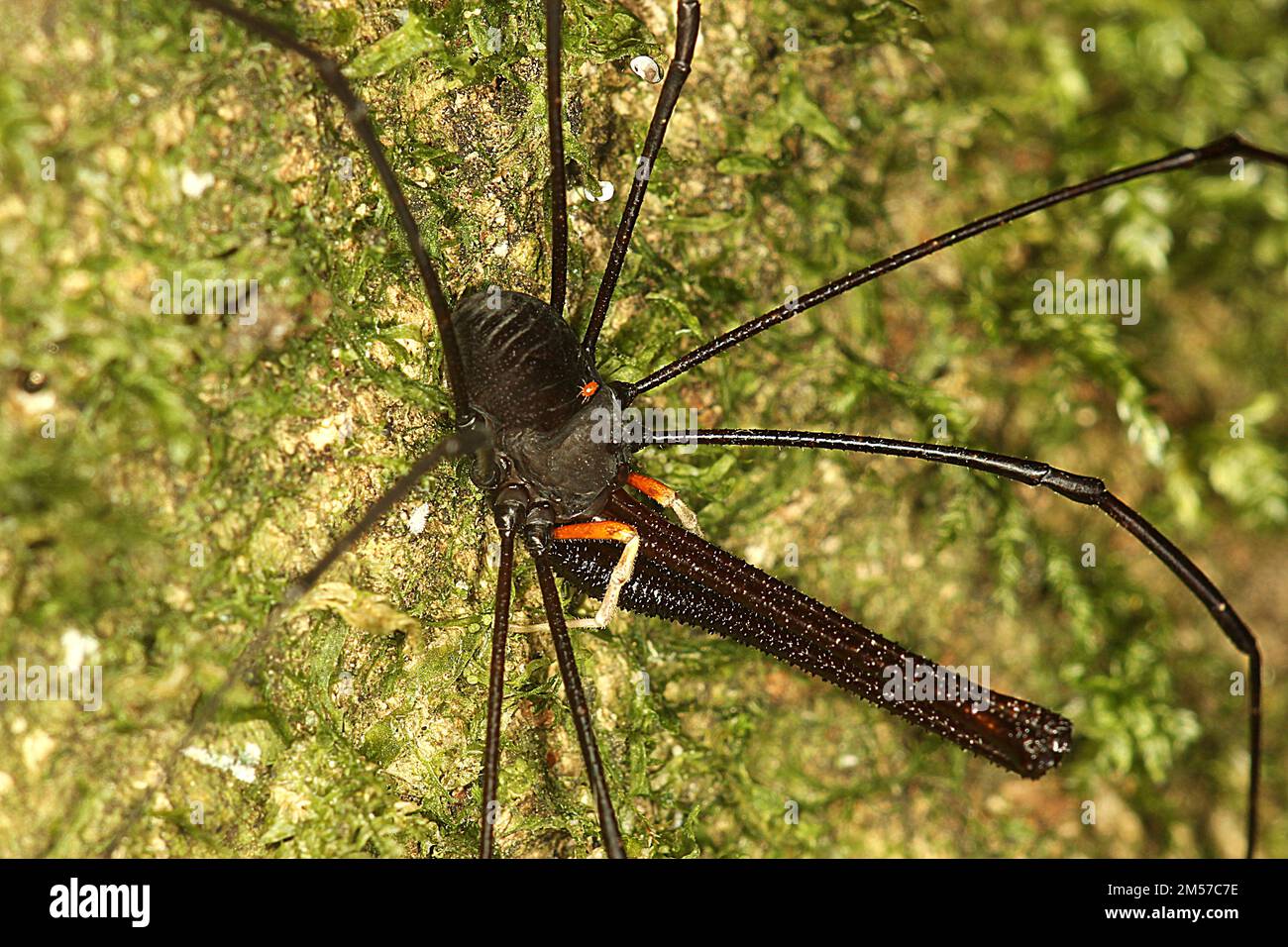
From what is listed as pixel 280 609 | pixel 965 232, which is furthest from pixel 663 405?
pixel 280 609

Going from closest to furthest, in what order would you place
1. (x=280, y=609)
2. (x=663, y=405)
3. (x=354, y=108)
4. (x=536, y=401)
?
(x=354, y=108)
(x=280, y=609)
(x=536, y=401)
(x=663, y=405)

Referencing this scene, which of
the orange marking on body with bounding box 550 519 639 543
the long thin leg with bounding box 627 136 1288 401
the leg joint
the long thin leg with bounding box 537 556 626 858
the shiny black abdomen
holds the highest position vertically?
the long thin leg with bounding box 627 136 1288 401

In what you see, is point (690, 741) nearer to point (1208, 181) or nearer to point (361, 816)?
point (361, 816)

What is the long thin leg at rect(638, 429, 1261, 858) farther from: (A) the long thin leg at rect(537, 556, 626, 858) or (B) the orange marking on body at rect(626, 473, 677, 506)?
(A) the long thin leg at rect(537, 556, 626, 858)

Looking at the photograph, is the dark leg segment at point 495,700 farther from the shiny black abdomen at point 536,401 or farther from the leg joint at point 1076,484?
the leg joint at point 1076,484

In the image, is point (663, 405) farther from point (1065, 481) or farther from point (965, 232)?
point (1065, 481)

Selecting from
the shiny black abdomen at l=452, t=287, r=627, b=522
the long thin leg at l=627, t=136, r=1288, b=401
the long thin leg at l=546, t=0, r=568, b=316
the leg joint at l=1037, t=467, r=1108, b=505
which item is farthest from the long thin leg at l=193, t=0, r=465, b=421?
the leg joint at l=1037, t=467, r=1108, b=505
